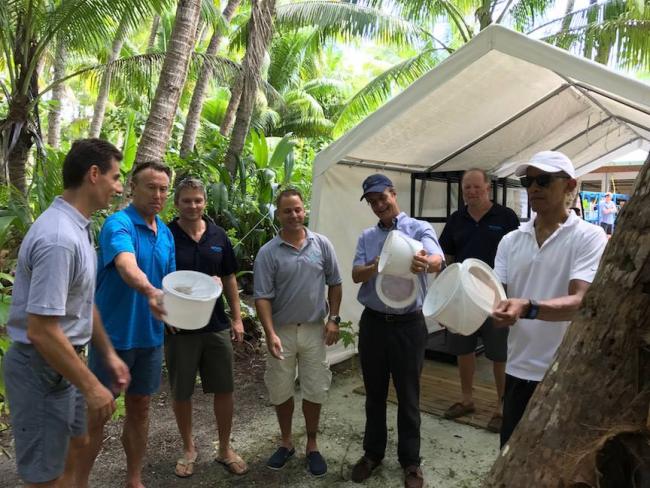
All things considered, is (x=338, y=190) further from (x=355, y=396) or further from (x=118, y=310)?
(x=118, y=310)

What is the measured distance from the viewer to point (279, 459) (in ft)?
11.2

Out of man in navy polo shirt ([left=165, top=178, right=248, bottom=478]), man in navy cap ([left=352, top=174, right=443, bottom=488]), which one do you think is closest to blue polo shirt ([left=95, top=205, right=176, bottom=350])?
man in navy polo shirt ([left=165, top=178, right=248, bottom=478])

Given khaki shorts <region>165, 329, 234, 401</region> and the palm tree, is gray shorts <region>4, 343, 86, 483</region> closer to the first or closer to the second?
khaki shorts <region>165, 329, 234, 401</region>

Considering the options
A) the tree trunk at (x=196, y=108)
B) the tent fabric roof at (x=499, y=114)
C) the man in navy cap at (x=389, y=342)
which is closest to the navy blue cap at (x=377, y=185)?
the man in navy cap at (x=389, y=342)

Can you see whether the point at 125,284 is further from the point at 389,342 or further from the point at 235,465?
the point at 389,342

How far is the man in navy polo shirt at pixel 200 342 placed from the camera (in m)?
3.17

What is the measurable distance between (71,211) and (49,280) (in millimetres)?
340

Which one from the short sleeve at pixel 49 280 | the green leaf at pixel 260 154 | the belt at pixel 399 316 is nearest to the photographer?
the short sleeve at pixel 49 280

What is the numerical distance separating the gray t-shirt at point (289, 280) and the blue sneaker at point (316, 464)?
935mm

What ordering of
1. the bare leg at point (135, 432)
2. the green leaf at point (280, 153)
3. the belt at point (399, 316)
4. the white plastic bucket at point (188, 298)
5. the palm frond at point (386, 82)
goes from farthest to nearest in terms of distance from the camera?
the palm frond at point (386, 82) < the green leaf at point (280, 153) < the belt at point (399, 316) < the bare leg at point (135, 432) < the white plastic bucket at point (188, 298)

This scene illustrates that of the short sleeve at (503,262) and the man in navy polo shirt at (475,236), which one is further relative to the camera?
the man in navy polo shirt at (475,236)

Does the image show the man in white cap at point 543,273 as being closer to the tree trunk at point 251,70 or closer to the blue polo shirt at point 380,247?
the blue polo shirt at point 380,247

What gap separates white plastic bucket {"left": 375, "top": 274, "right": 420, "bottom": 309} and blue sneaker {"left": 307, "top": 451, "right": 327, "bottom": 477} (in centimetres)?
126

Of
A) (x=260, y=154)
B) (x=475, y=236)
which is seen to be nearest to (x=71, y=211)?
(x=475, y=236)
